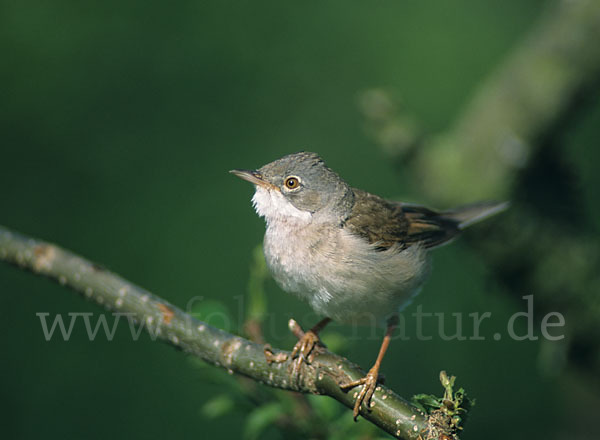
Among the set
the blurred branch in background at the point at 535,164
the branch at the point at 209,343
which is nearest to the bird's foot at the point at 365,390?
the branch at the point at 209,343

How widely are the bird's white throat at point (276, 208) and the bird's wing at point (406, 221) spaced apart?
264 mm

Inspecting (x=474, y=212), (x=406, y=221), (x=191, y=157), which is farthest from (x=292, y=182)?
(x=191, y=157)

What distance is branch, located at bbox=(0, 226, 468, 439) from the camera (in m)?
1.96

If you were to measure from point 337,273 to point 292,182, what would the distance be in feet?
2.03

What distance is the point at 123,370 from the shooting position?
549 centimetres

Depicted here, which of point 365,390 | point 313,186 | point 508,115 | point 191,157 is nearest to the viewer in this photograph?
point 365,390

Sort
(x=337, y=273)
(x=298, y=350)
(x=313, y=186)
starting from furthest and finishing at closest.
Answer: (x=313, y=186) < (x=337, y=273) < (x=298, y=350)

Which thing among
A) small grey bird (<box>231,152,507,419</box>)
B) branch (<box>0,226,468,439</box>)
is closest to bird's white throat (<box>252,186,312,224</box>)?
small grey bird (<box>231,152,507,419</box>)

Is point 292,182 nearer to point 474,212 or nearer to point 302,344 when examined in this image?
point 302,344

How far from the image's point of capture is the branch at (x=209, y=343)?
1956 millimetres

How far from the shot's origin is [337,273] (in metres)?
2.92

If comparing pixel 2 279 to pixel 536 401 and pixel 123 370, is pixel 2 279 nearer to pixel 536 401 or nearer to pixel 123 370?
pixel 123 370

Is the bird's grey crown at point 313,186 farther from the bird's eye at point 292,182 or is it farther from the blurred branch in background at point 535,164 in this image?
the blurred branch in background at point 535,164

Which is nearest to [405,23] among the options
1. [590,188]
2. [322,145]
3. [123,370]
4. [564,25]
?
[322,145]
